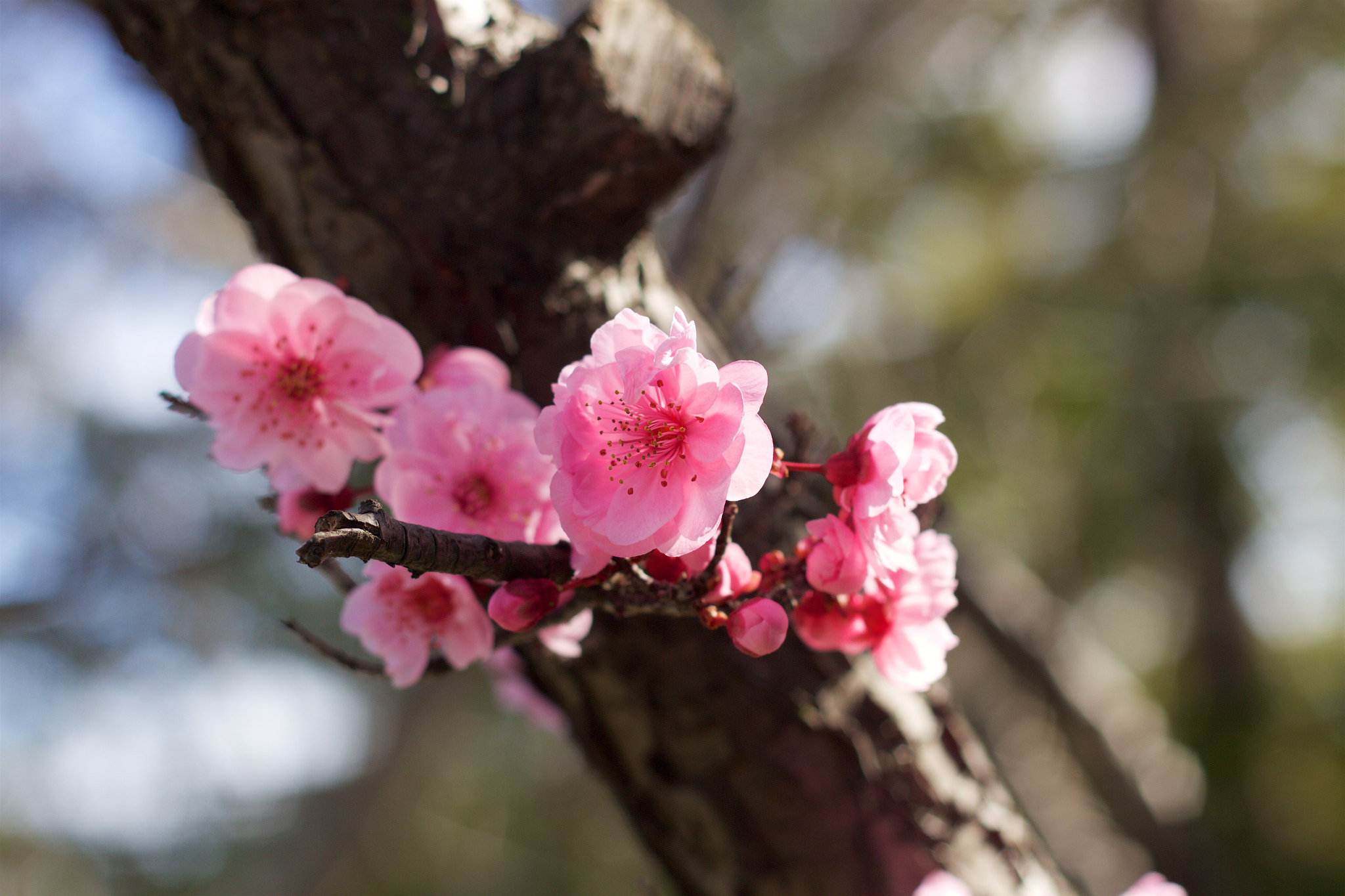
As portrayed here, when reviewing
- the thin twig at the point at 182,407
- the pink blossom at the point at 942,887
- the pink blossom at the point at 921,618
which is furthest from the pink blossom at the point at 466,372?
the pink blossom at the point at 942,887

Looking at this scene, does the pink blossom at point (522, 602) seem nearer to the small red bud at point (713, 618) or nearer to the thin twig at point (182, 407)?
the small red bud at point (713, 618)

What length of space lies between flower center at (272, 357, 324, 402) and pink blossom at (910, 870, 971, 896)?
83cm

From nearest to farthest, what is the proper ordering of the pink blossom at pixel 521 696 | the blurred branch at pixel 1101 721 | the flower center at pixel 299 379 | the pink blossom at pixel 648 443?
the pink blossom at pixel 648 443 < the flower center at pixel 299 379 < the pink blossom at pixel 521 696 < the blurred branch at pixel 1101 721

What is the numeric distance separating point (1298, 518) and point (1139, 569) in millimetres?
812

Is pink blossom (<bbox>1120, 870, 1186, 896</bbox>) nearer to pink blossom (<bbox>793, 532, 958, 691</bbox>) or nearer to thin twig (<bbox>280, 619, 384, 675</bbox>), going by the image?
pink blossom (<bbox>793, 532, 958, 691</bbox>)

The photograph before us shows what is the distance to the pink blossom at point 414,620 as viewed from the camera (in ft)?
2.34

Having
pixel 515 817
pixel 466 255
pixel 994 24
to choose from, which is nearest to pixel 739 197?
pixel 994 24

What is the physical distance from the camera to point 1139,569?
4.53 meters

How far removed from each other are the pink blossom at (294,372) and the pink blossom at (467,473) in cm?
4

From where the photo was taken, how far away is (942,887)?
858 mm

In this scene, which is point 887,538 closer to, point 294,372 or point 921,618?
point 921,618

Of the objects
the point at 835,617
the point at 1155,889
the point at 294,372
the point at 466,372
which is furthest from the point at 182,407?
the point at 1155,889

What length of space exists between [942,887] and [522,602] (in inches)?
24.4

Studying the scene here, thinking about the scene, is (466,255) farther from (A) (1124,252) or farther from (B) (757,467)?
(A) (1124,252)
